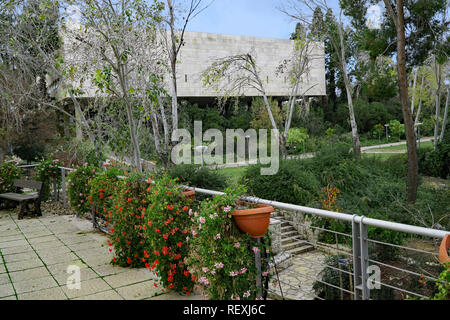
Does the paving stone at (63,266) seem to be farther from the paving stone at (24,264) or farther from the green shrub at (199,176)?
the green shrub at (199,176)

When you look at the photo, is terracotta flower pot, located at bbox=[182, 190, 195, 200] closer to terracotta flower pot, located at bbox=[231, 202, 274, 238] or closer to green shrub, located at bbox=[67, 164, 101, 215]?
terracotta flower pot, located at bbox=[231, 202, 274, 238]

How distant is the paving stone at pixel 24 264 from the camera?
15.2 ft

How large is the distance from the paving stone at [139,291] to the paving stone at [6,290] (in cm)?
114

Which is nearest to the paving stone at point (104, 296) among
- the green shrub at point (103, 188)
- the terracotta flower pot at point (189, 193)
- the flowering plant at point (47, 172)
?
the terracotta flower pot at point (189, 193)

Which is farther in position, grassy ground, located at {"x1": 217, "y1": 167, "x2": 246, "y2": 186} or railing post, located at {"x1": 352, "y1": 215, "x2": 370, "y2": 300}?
grassy ground, located at {"x1": 217, "y1": 167, "x2": 246, "y2": 186}

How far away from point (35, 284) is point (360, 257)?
3447 millimetres

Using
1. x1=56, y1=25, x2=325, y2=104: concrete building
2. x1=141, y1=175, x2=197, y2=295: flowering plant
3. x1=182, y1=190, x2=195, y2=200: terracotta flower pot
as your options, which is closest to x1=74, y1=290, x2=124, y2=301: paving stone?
x1=141, y1=175, x2=197, y2=295: flowering plant

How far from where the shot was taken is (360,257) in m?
2.51

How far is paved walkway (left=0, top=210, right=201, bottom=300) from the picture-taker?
372 centimetres

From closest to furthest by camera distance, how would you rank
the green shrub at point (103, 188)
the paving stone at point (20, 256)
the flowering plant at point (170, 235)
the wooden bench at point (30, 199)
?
the flowering plant at point (170, 235), the paving stone at point (20, 256), the green shrub at point (103, 188), the wooden bench at point (30, 199)

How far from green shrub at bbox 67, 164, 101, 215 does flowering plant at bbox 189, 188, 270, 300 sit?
4.55 meters
